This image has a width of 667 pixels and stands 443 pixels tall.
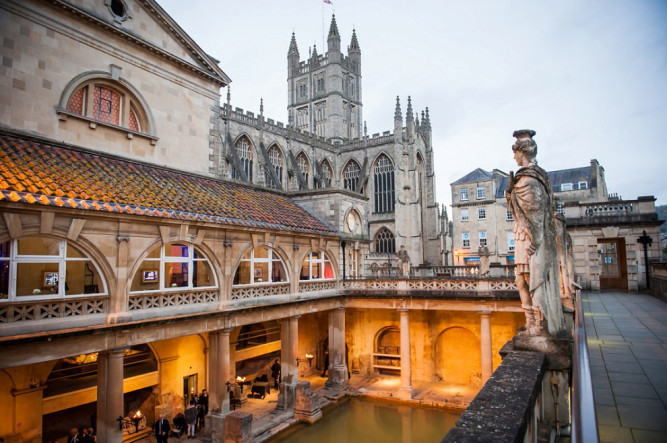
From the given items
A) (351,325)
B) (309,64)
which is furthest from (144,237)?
(309,64)

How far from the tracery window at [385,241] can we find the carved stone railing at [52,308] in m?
39.4

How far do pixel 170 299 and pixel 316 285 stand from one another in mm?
9099

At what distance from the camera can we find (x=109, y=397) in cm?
1237

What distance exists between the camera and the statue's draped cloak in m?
5.53

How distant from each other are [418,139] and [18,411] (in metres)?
47.4

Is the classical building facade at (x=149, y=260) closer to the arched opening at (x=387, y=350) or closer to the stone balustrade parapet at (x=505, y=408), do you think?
the arched opening at (x=387, y=350)

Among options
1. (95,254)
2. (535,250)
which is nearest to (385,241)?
(95,254)

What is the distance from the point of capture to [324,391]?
74.8 feet

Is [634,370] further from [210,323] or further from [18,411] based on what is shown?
[18,411]

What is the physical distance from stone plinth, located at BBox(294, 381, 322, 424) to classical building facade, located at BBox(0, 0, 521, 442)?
9.3 inches

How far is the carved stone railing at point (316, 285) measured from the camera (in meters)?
20.8

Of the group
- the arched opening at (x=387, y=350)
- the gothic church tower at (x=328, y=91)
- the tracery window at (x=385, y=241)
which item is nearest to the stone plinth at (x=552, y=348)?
the arched opening at (x=387, y=350)

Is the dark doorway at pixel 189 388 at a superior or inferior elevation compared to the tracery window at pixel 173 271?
inferior

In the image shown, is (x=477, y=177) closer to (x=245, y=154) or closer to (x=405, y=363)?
(x=245, y=154)
